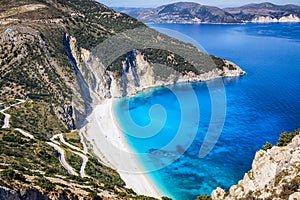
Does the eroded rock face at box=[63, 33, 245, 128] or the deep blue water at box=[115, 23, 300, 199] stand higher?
the eroded rock face at box=[63, 33, 245, 128]

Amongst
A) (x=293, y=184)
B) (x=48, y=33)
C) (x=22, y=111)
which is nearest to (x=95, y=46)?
(x=48, y=33)

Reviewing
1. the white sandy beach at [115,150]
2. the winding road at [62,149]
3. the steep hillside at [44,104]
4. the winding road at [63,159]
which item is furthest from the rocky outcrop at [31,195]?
the white sandy beach at [115,150]

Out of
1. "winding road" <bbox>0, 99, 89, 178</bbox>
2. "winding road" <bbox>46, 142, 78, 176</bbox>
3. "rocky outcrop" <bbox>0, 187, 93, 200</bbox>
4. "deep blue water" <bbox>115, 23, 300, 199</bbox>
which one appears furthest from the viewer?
"deep blue water" <bbox>115, 23, 300, 199</bbox>

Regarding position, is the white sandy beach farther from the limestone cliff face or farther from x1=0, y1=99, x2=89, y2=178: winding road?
the limestone cliff face

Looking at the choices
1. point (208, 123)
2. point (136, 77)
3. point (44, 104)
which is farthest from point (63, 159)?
point (136, 77)

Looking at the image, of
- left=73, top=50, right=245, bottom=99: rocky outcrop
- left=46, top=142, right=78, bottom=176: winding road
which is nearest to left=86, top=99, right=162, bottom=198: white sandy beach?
left=46, top=142, right=78, bottom=176: winding road

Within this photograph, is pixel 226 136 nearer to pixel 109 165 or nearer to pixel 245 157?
pixel 245 157

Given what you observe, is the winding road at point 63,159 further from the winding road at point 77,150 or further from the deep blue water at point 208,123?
the deep blue water at point 208,123
